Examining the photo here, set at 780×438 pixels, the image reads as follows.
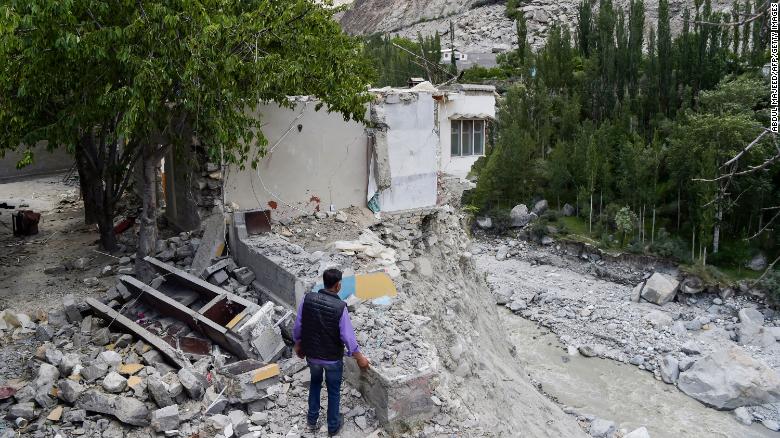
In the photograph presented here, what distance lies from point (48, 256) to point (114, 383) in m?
5.34

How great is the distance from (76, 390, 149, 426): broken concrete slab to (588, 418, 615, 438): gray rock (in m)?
7.84

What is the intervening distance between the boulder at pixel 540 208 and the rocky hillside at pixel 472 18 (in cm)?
2641

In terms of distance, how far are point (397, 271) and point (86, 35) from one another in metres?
4.33

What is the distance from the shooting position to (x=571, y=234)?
22594 mm

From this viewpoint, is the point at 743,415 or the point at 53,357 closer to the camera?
the point at 53,357

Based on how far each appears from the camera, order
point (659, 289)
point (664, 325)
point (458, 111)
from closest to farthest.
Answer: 1. point (664, 325)
2. point (659, 289)
3. point (458, 111)

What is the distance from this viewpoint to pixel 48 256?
9.75 metres

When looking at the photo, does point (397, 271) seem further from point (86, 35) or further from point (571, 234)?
point (571, 234)

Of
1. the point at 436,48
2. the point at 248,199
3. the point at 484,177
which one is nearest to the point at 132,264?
the point at 248,199

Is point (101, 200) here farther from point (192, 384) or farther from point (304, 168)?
point (192, 384)

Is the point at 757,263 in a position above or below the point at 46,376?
below

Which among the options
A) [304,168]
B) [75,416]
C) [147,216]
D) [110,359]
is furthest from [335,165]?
[75,416]

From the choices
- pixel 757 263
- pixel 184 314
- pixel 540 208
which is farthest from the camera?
pixel 540 208

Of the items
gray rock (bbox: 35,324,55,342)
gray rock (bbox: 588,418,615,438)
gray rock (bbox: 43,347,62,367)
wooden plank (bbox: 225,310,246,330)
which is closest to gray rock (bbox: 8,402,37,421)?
gray rock (bbox: 43,347,62,367)
